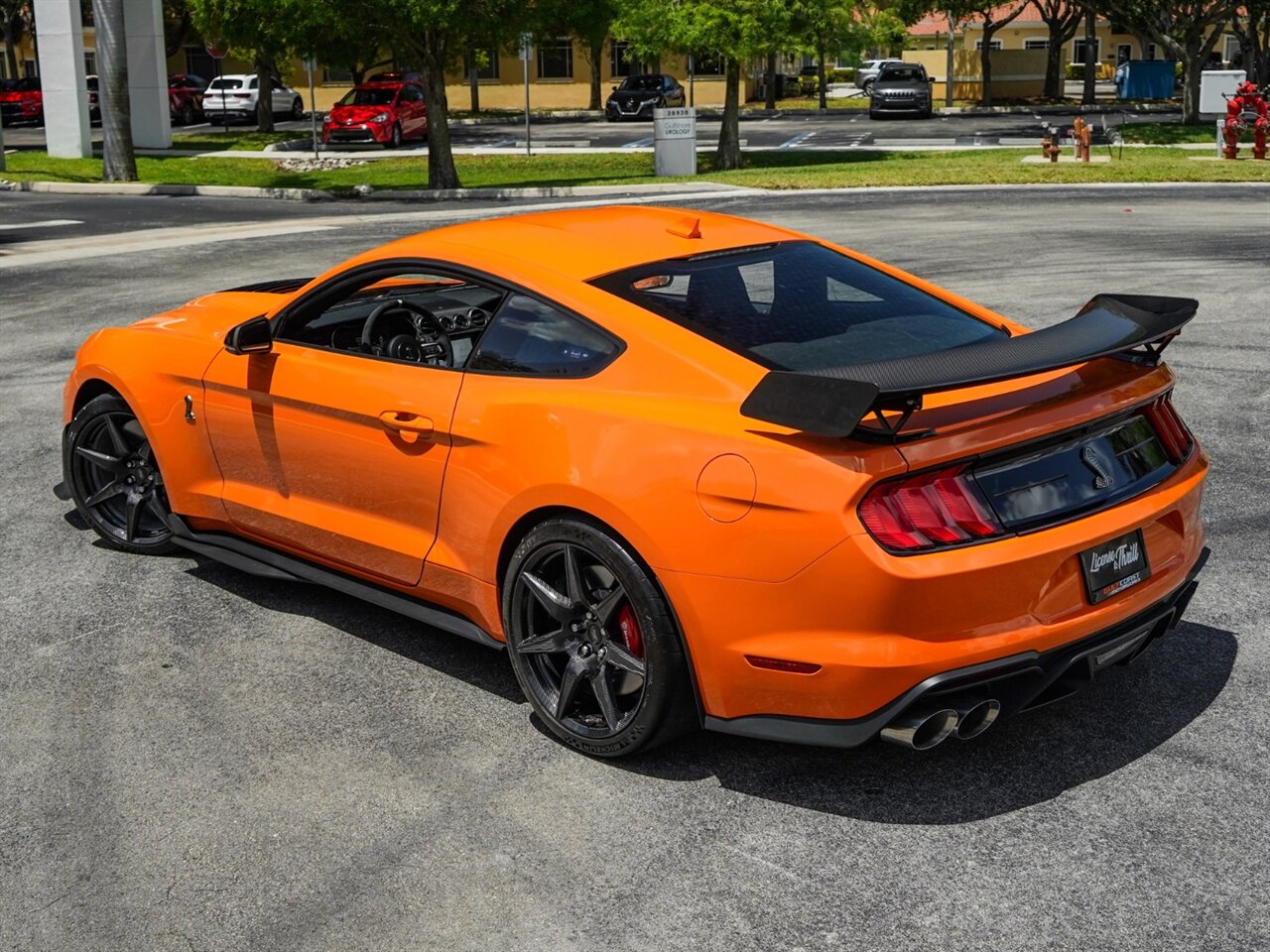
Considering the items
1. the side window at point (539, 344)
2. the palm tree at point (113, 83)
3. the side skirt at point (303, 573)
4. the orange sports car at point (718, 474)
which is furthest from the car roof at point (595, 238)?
the palm tree at point (113, 83)

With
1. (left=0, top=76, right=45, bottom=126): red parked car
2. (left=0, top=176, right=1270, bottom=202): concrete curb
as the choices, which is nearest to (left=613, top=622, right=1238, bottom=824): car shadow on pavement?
(left=0, top=176, right=1270, bottom=202): concrete curb

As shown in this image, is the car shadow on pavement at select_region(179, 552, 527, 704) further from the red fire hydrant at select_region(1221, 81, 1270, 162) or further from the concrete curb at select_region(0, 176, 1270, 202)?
the red fire hydrant at select_region(1221, 81, 1270, 162)

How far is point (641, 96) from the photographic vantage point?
2140 inches

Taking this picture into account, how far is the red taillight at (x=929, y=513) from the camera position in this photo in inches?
154

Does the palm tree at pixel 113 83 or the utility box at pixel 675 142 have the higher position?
the palm tree at pixel 113 83

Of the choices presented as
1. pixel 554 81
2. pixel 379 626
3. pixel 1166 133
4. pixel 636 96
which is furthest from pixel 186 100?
pixel 379 626

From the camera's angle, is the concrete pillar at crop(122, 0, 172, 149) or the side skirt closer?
the side skirt

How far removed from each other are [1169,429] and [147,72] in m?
39.7

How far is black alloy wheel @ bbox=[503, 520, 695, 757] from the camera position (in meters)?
4.31

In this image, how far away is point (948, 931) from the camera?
12.0 ft

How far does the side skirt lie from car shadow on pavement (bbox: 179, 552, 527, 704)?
0.14 metres

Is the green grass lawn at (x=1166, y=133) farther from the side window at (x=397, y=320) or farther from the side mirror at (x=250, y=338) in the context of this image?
the side mirror at (x=250, y=338)

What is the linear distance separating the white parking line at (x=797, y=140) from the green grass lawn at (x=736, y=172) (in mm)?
2649

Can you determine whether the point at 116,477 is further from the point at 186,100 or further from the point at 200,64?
the point at 200,64
